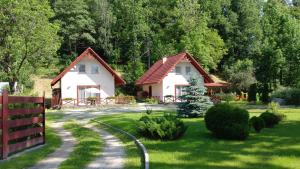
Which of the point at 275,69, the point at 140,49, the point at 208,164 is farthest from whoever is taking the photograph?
the point at 140,49

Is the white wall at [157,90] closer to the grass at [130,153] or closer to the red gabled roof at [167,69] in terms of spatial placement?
the red gabled roof at [167,69]

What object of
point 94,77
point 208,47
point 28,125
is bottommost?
point 28,125

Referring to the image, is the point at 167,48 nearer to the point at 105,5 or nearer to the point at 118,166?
the point at 105,5

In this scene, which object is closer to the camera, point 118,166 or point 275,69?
point 118,166

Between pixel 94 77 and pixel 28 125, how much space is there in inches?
1317

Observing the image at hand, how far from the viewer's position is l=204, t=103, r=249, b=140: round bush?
44.5 feet

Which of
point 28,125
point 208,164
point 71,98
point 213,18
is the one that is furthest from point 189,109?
point 213,18

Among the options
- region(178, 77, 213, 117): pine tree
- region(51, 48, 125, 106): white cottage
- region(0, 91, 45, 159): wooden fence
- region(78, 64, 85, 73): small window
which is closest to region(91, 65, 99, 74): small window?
region(51, 48, 125, 106): white cottage

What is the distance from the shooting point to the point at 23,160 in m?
11.1

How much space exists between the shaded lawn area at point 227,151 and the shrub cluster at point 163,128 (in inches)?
12.1

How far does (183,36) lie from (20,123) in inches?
2033

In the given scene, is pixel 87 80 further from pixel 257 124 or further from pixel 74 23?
pixel 257 124

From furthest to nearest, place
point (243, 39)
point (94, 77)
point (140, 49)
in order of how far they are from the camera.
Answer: point (243, 39) < point (140, 49) < point (94, 77)

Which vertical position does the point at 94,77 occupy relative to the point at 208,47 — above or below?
below
